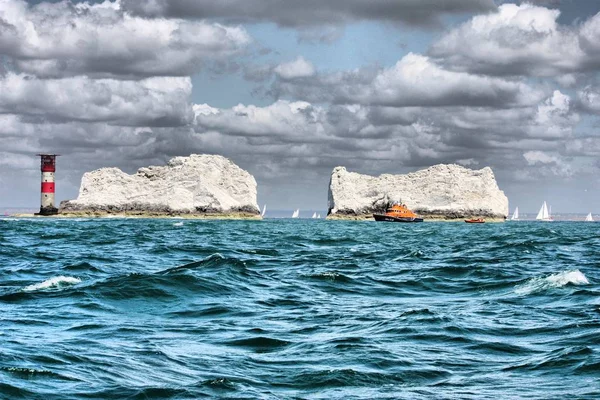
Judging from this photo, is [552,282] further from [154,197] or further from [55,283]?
[154,197]

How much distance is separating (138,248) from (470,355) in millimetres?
34113

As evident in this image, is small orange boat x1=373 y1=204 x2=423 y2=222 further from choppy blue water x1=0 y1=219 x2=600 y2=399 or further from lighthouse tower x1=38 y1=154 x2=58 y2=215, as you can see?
choppy blue water x1=0 y1=219 x2=600 y2=399

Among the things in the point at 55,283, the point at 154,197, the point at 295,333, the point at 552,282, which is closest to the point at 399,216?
the point at 154,197

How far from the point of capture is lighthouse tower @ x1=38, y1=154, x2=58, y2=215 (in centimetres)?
15150

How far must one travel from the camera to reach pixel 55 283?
23906mm

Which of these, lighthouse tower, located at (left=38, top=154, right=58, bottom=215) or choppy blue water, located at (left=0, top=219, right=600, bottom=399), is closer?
choppy blue water, located at (left=0, top=219, right=600, bottom=399)

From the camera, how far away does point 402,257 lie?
135 feet

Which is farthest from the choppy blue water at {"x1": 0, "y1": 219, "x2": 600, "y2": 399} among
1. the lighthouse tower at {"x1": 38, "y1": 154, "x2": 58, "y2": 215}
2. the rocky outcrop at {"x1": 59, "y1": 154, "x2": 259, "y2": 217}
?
the rocky outcrop at {"x1": 59, "y1": 154, "x2": 259, "y2": 217}

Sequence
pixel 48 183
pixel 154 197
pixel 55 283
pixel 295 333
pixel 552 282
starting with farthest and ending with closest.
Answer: pixel 154 197 < pixel 48 183 < pixel 552 282 < pixel 55 283 < pixel 295 333

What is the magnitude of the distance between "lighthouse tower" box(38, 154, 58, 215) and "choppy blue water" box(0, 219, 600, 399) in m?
128

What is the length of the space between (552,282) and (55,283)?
1684cm

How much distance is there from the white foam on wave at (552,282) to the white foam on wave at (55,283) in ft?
48.7

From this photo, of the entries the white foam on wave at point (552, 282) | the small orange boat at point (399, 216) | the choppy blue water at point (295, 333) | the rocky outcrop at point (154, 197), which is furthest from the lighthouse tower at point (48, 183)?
the white foam on wave at point (552, 282)

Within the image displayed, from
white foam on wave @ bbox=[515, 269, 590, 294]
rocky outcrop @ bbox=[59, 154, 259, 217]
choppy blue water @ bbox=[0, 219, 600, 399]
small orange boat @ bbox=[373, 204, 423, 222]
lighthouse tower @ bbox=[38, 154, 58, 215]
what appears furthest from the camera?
rocky outcrop @ bbox=[59, 154, 259, 217]
